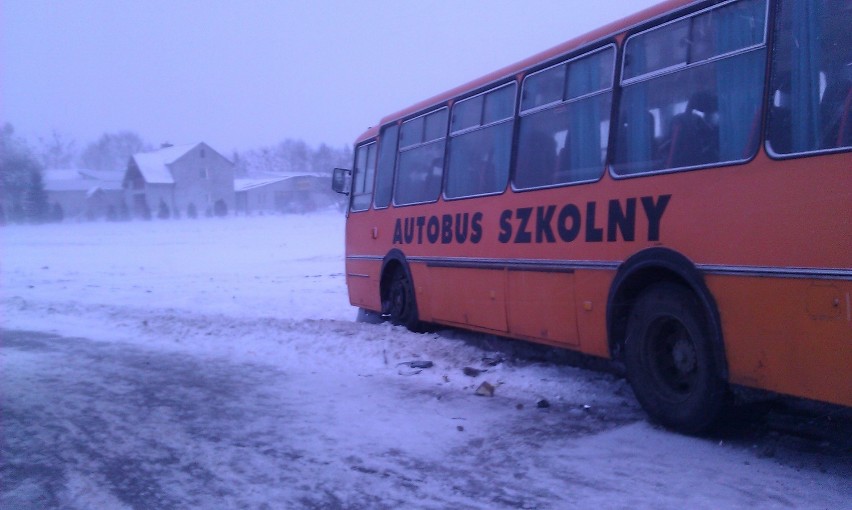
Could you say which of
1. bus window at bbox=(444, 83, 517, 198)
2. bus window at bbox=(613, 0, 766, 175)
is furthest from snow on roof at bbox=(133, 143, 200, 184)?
bus window at bbox=(613, 0, 766, 175)

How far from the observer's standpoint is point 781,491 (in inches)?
186

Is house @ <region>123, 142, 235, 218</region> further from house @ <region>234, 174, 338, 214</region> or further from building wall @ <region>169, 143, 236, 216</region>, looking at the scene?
house @ <region>234, 174, 338, 214</region>

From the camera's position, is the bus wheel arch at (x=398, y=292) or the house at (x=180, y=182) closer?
the bus wheel arch at (x=398, y=292)

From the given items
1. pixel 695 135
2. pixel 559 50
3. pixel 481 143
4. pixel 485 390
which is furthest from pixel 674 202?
pixel 481 143

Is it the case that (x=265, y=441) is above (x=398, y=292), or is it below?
below

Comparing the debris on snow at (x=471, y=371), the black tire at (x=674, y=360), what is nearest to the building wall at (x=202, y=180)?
the debris on snow at (x=471, y=371)

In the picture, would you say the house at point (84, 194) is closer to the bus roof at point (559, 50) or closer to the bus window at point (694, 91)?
the bus roof at point (559, 50)

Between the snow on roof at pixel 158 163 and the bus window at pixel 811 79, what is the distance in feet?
222

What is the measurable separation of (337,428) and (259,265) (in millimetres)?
20987

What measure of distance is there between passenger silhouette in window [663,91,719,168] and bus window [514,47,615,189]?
2.87 ft

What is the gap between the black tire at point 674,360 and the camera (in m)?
5.67

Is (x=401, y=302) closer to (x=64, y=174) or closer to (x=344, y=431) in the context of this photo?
(x=344, y=431)

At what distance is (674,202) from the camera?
589cm

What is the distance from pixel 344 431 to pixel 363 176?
7.20m
